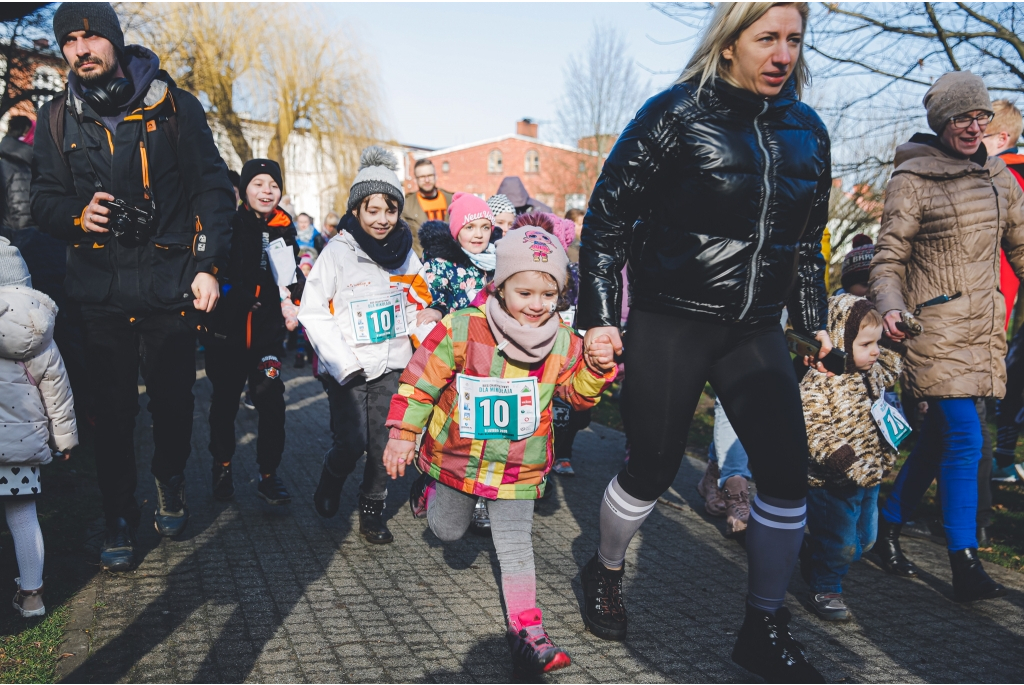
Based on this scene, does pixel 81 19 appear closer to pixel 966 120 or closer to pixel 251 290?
pixel 251 290

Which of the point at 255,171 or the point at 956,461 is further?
the point at 255,171

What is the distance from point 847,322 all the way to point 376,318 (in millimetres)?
2519

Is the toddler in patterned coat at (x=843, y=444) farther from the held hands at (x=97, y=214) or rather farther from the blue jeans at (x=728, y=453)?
the held hands at (x=97, y=214)

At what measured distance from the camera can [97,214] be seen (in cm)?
362

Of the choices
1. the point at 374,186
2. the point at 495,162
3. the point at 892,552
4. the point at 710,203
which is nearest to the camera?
the point at 710,203

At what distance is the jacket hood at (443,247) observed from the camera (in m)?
5.04

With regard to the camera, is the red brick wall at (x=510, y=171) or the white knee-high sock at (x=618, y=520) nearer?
the white knee-high sock at (x=618, y=520)

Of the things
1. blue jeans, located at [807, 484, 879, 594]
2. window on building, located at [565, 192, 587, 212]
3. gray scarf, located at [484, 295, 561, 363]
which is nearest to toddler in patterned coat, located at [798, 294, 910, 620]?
blue jeans, located at [807, 484, 879, 594]

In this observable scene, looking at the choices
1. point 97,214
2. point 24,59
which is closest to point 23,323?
point 97,214

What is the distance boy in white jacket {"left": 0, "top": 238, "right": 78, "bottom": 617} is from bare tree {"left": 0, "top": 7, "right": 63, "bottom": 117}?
6.53 metres

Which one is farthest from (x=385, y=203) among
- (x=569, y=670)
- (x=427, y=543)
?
(x=569, y=670)

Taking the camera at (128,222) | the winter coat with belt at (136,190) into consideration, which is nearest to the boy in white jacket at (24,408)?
the winter coat with belt at (136,190)

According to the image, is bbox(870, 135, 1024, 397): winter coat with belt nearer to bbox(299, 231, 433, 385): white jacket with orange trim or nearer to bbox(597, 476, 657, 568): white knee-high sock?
bbox(597, 476, 657, 568): white knee-high sock

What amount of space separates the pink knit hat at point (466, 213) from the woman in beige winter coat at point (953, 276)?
2.34 m
